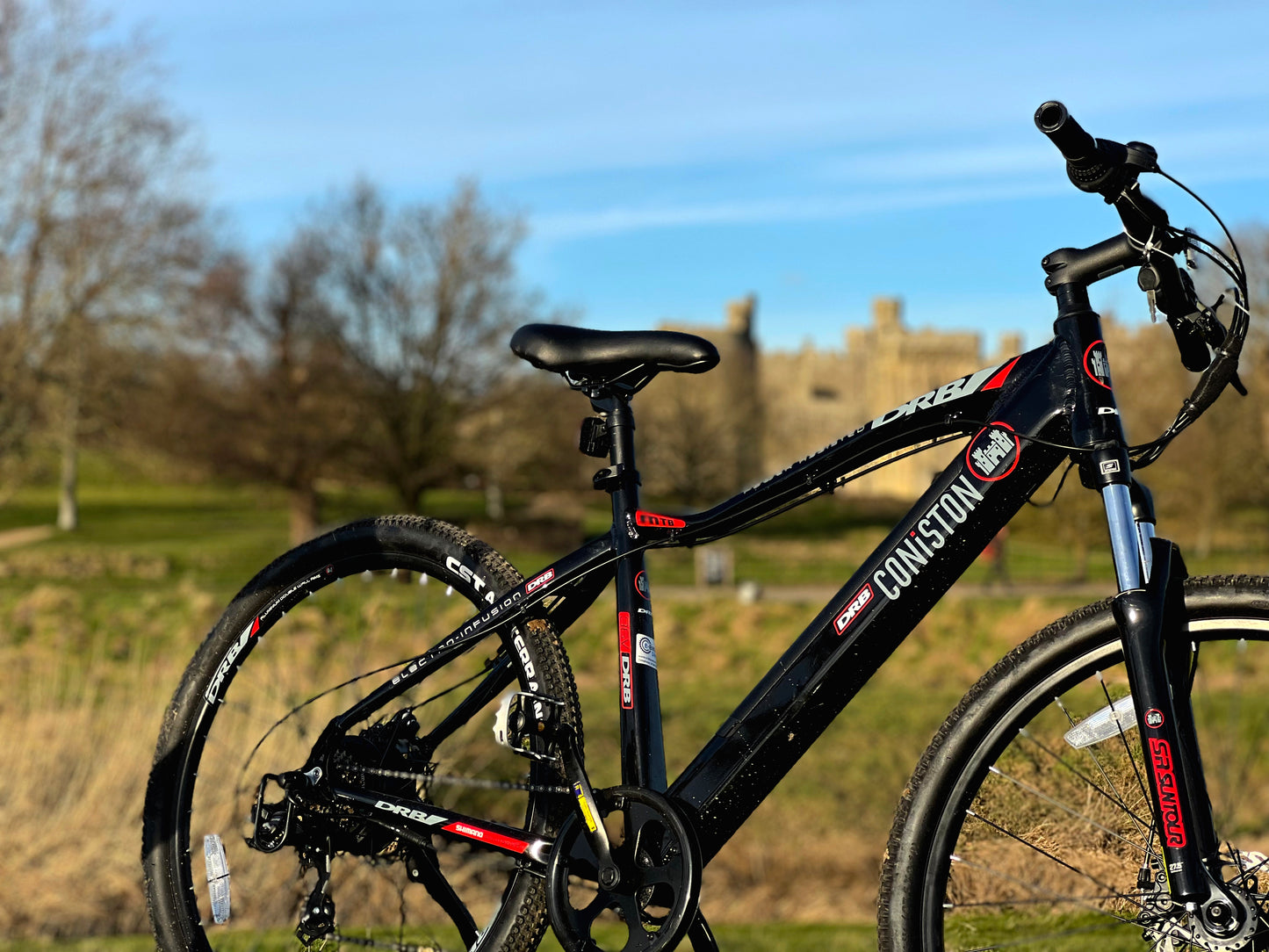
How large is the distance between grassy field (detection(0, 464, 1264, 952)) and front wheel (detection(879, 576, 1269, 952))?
1174 millimetres

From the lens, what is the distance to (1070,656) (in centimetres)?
202

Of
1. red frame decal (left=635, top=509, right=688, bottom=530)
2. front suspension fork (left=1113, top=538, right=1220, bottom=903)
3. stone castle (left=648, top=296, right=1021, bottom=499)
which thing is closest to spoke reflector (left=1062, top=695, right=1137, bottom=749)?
front suspension fork (left=1113, top=538, right=1220, bottom=903)

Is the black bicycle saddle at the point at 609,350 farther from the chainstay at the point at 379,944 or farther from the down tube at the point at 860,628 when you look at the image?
the chainstay at the point at 379,944

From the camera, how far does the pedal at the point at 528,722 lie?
7.86 feet

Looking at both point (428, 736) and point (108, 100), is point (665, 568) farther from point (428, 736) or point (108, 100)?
point (428, 736)

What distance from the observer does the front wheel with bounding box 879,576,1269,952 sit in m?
1.95

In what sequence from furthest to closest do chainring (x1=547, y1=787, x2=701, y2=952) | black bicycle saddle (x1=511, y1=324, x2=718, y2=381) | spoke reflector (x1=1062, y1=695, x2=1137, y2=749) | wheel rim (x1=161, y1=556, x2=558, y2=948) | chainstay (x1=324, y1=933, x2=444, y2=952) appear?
wheel rim (x1=161, y1=556, x2=558, y2=948) < chainstay (x1=324, y1=933, x2=444, y2=952) < black bicycle saddle (x1=511, y1=324, x2=718, y2=381) < chainring (x1=547, y1=787, x2=701, y2=952) < spoke reflector (x1=1062, y1=695, x2=1137, y2=749)

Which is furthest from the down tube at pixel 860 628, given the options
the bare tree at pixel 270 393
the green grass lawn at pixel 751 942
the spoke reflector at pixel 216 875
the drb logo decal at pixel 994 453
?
the bare tree at pixel 270 393

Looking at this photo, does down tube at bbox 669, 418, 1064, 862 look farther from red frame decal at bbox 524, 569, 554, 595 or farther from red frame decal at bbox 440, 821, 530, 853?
red frame decal at bbox 524, 569, 554, 595

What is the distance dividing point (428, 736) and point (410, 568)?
0.36 m

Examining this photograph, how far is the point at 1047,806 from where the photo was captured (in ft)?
7.29

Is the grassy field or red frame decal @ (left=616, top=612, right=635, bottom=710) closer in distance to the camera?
red frame decal @ (left=616, top=612, right=635, bottom=710)

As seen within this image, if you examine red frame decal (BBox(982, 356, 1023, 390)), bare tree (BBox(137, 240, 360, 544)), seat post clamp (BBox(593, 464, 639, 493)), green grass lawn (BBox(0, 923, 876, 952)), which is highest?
bare tree (BBox(137, 240, 360, 544))

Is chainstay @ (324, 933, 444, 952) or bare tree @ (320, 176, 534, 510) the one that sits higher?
bare tree @ (320, 176, 534, 510)
